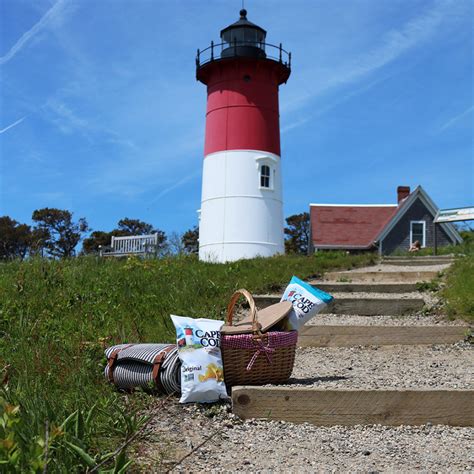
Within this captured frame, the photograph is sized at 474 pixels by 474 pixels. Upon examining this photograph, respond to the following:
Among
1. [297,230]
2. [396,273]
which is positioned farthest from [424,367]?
[297,230]

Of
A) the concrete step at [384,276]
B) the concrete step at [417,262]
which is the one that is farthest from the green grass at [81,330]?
the concrete step at [417,262]

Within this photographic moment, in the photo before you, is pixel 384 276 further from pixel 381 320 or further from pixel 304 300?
pixel 304 300

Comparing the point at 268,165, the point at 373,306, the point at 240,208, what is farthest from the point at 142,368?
the point at 268,165

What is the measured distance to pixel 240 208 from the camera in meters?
17.5

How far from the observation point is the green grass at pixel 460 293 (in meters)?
6.21

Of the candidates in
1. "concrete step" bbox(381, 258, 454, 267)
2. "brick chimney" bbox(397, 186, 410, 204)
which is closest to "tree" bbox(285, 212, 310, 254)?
"brick chimney" bbox(397, 186, 410, 204)

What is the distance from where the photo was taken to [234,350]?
361cm

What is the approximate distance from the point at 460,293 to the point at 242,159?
11.6 m

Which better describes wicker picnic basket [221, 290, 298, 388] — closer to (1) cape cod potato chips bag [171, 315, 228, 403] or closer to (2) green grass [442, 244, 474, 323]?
(1) cape cod potato chips bag [171, 315, 228, 403]

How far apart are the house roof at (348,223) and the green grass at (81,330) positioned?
15.1 m

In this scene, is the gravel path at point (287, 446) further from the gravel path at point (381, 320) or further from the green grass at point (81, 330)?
the gravel path at point (381, 320)

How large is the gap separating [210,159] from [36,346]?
14.3m

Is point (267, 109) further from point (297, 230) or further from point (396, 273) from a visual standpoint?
point (297, 230)

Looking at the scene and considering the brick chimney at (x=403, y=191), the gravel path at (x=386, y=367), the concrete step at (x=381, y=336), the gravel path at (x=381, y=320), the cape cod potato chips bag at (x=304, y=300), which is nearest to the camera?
the gravel path at (x=386, y=367)
